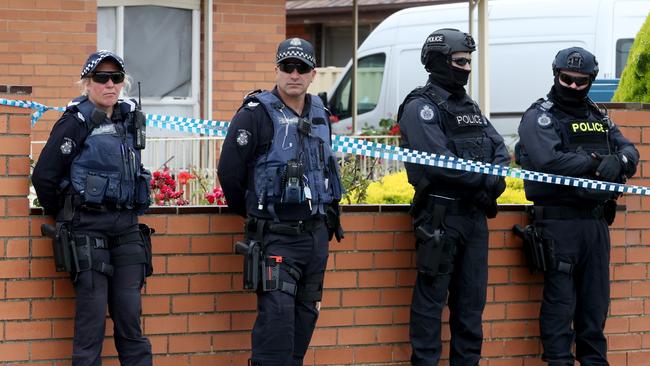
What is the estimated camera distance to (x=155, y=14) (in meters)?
11.6

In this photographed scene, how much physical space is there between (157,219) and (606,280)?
97.0 inches

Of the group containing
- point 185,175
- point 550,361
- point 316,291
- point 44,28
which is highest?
point 44,28

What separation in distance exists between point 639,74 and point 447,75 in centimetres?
214

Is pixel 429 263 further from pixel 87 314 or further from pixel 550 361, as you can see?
pixel 87 314

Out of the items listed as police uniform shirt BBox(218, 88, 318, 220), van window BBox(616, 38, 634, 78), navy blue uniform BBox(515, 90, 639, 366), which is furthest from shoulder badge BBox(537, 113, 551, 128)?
van window BBox(616, 38, 634, 78)

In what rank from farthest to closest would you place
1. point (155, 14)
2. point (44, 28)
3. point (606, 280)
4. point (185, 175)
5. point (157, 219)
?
1. point (155, 14)
2. point (44, 28)
3. point (185, 175)
4. point (606, 280)
5. point (157, 219)

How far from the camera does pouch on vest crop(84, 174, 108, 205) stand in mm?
5594

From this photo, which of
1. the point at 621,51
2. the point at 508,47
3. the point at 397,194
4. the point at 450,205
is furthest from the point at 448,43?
the point at 508,47

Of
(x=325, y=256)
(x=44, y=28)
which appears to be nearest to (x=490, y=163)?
(x=325, y=256)

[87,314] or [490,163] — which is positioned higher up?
[490,163]

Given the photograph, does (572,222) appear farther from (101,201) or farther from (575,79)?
(101,201)

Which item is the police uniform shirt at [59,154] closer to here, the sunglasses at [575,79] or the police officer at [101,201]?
the police officer at [101,201]

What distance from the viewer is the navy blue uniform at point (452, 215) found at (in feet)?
20.8

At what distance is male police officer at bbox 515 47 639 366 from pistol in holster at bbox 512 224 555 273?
2cm
